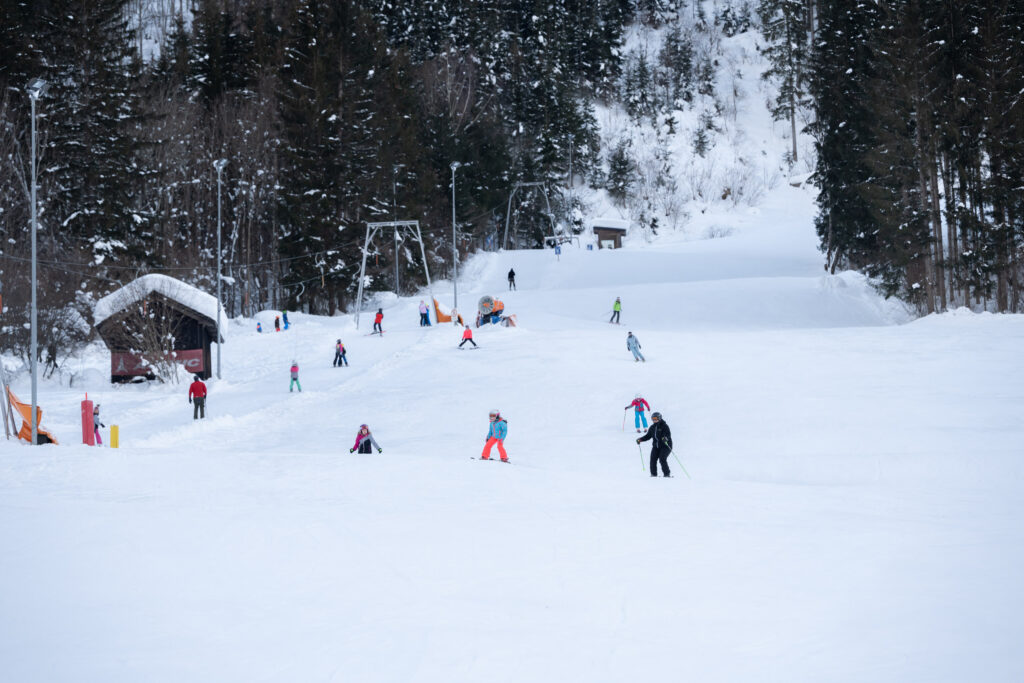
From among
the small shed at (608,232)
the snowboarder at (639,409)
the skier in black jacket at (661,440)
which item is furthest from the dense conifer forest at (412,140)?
the skier in black jacket at (661,440)

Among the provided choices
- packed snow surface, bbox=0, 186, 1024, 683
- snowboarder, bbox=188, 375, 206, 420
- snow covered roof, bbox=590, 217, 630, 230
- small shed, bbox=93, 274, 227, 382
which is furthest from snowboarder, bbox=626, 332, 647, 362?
snow covered roof, bbox=590, 217, 630, 230

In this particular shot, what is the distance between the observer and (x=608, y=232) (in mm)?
68438

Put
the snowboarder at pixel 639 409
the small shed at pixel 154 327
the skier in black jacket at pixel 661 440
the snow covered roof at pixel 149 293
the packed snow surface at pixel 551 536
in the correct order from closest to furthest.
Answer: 1. the packed snow surface at pixel 551 536
2. the skier in black jacket at pixel 661 440
3. the snowboarder at pixel 639 409
4. the small shed at pixel 154 327
5. the snow covered roof at pixel 149 293

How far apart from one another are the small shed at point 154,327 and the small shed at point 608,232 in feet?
138

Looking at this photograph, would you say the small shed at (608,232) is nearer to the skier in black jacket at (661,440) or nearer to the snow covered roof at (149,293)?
the snow covered roof at (149,293)

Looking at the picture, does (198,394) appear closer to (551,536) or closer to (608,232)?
(551,536)

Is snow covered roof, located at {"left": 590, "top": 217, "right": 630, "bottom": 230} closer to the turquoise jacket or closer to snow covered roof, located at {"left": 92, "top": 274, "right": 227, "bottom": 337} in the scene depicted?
snow covered roof, located at {"left": 92, "top": 274, "right": 227, "bottom": 337}

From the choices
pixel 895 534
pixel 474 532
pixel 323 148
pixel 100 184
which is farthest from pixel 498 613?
pixel 323 148

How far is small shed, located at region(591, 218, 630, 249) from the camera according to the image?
68.2m

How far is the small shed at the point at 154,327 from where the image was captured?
29.1m

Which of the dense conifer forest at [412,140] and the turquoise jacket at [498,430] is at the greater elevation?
the dense conifer forest at [412,140]

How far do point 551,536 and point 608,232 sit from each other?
60.8 m

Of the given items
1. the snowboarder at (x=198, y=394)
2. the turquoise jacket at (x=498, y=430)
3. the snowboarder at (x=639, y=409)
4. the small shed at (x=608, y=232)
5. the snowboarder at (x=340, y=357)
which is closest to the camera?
the turquoise jacket at (x=498, y=430)

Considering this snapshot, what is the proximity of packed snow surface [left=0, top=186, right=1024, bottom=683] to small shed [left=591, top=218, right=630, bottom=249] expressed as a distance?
4529 centimetres
